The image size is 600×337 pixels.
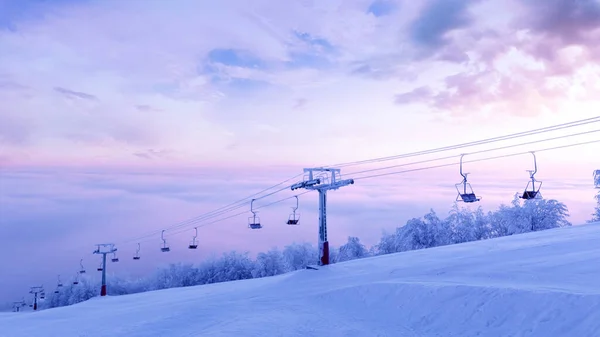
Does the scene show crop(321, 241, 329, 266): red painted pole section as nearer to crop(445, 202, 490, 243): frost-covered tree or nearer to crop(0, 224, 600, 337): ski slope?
crop(0, 224, 600, 337): ski slope

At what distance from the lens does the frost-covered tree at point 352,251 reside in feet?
245

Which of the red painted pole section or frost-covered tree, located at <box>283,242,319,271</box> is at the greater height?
the red painted pole section

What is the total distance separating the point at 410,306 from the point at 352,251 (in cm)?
6031

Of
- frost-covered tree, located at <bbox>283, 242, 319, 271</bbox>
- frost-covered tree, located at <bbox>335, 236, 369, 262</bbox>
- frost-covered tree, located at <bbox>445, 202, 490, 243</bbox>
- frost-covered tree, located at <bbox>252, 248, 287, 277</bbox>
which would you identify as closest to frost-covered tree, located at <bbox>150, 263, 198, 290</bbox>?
frost-covered tree, located at <bbox>252, 248, 287, 277</bbox>

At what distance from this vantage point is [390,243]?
228 feet

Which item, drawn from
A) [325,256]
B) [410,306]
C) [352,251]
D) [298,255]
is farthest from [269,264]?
[410,306]

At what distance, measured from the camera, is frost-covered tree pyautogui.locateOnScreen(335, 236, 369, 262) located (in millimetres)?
74562

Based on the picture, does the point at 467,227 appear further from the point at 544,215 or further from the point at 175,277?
the point at 175,277

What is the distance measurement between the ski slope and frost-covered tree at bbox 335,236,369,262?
166 feet

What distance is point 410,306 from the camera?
15312mm

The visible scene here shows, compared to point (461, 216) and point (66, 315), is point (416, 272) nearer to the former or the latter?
point (66, 315)

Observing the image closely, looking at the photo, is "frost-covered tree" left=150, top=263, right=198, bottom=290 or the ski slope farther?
"frost-covered tree" left=150, top=263, right=198, bottom=290

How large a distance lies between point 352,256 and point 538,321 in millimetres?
63163

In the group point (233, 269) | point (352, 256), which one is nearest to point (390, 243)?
point (352, 256)
